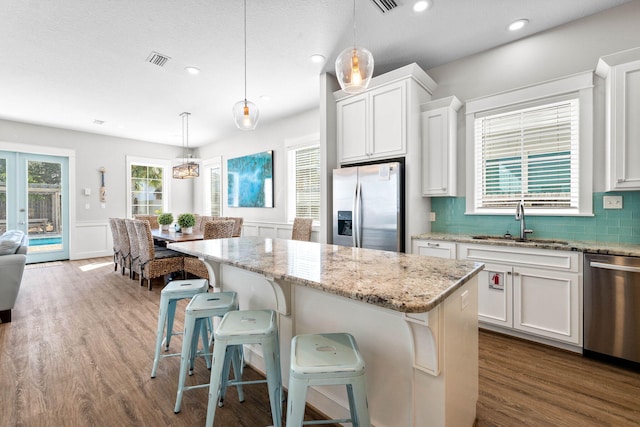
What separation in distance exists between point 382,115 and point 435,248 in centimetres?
153

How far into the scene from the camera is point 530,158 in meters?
2.88

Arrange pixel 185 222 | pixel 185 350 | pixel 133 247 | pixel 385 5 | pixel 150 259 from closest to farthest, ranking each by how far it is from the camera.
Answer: pixel 185 350 < pixel 385 5 < pixel 150 259 < pixel 133 247 < pixel 185 222

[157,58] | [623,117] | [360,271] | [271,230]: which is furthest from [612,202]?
[271,230]

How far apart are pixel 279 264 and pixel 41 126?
23.6 feet

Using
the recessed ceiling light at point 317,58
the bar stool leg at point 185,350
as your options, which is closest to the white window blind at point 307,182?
the recessed ceiling light at point 317,58

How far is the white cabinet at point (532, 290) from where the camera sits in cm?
228

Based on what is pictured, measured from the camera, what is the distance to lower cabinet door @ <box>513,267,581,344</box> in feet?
7.48

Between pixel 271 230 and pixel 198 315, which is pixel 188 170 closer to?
pixel 271 230

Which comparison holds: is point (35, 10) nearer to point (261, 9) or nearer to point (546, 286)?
point (261, 9)

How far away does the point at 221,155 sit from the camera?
23.1 feet

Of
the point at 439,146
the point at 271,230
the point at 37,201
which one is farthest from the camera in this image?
the point at 37,201

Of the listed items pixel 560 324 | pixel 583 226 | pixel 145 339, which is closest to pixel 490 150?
pixel 583 226

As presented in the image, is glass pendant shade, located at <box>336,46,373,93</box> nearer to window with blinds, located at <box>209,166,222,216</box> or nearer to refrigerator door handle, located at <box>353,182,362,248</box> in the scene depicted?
refrigerator door handle, located at <box>353,182,362,248</box>

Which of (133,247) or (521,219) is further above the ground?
(521,219)
